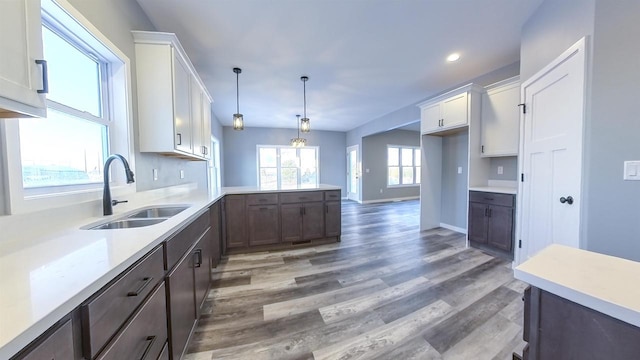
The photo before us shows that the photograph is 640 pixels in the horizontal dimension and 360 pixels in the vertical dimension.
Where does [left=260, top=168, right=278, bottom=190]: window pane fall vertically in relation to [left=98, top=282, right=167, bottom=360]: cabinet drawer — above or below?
above

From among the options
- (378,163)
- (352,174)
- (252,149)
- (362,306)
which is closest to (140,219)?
(362,306)

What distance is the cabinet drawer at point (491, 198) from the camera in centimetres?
277

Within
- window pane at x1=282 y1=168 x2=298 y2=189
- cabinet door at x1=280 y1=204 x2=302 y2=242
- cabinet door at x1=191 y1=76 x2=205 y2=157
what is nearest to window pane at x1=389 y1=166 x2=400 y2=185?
window pane at x1=282 y1=168 x2=298 y2=189

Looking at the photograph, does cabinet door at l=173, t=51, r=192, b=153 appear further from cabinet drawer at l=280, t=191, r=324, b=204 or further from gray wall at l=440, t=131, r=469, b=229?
gray wall at l=440, t=131, r=469, b=229

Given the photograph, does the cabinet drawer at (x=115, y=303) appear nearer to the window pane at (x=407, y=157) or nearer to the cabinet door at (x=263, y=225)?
the cabinet door at (x=263, y=225)

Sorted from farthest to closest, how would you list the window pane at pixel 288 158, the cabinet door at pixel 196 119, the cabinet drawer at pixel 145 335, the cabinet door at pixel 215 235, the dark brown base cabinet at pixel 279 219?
the window pane at pixel 288 158, the dark brown base cabinet at pixel 279 219, the cabinet door at pixel 196 119, the cabinet door at pixel 215 235, the cabinet drawer at pixel 145 335

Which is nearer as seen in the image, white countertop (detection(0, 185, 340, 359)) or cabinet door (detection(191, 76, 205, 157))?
white countertop (detection(0, 185, 340, 359))

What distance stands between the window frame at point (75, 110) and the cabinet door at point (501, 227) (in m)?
3.99

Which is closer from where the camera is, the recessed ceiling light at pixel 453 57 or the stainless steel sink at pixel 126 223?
the stainless steel sink at pixel 126 223

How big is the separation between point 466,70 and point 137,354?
4.39 meters

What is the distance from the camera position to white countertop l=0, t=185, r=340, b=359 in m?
0.45

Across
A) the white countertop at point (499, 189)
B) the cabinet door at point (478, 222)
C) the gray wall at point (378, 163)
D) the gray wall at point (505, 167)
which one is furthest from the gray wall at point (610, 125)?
the gray wall at point (378, 163)

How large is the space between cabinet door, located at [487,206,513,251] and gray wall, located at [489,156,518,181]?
1.81ft

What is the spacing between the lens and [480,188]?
3.10 m
